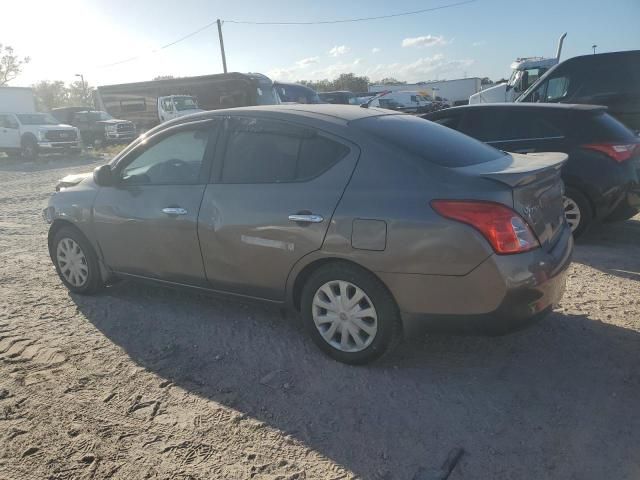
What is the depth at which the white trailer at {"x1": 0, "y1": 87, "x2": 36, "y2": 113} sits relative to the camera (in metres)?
25.9

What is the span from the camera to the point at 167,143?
4.04m

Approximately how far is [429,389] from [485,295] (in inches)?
27.1

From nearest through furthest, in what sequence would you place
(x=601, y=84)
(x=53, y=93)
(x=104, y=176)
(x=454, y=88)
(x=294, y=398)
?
(x=294, y=398) → (x=104, y=176) → (x=601, y=84) → (x=454, y=88) → (x=53, y=93)

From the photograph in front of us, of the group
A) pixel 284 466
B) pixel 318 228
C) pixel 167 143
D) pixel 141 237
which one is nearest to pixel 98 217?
pixel 141 237

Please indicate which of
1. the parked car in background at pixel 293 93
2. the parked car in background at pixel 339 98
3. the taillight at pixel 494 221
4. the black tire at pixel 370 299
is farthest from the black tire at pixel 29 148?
the taillight at pixel 494 221

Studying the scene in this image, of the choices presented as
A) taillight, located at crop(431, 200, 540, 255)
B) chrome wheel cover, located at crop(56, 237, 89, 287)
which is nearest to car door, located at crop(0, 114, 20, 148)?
chrome wheel cover, located at crop(56, 237, 89, 287)

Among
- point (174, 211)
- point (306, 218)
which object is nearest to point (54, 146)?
point (174, 211)

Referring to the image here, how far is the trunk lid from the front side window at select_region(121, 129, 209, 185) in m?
1.98

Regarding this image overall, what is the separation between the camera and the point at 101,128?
25.8 m

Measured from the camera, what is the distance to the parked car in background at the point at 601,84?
27.8ft

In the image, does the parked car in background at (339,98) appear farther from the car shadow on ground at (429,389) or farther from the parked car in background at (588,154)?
the car shadow on ground at (429,389)

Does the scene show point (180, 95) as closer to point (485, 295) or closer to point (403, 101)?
point (403, 101)

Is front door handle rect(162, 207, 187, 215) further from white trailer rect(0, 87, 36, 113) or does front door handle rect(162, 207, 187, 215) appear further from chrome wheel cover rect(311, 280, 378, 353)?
white trailer rect(0, 87, 36, 113)

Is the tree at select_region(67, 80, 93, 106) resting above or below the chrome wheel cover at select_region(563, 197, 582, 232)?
above
